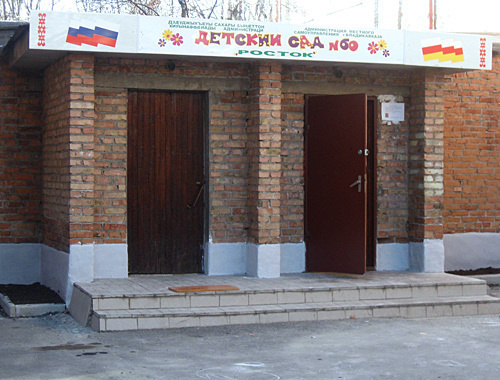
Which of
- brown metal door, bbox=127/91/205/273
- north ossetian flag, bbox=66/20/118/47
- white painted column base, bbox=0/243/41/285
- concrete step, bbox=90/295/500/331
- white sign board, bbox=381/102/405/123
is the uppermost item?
north ossetian flag, bbox=66/20/118/47

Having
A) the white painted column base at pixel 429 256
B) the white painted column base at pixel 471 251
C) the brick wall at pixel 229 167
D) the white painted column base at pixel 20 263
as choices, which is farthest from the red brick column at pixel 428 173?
the white painted column base at pixel 20 263

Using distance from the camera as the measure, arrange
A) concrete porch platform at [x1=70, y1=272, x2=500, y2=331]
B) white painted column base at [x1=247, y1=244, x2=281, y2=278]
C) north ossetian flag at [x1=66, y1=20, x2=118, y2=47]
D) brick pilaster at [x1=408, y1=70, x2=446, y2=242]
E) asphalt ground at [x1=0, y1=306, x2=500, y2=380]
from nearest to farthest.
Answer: asphalt ground at [x1=0, y1=306, x2=500, y2=380] < concrete porch platform at [x1=70, y1=272, x2=500, y2=331] < north ossetian flag at [x1=66, y1=20, x2=118, y2=47] < white painted column base at [x1=247, y1=244, x2=281, y2=278] < brick pilaster at [x1=408, y1=70, x2=446, y2=242]

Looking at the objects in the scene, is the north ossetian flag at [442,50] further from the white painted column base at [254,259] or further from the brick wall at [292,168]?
the white painted column base at [254,259]

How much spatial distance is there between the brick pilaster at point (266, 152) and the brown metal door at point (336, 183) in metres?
0.71

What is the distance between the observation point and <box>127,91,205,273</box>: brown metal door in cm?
1041

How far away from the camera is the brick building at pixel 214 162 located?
991 cm

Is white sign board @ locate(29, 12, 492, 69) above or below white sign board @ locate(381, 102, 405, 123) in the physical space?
above

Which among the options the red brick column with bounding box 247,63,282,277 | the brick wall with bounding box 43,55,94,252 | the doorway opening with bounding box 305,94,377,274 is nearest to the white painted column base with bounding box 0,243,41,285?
the brick wall with bounding box 43,55,94,252

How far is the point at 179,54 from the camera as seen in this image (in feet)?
31.3

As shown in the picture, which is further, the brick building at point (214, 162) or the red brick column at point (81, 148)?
the brick building at point (214, 162)

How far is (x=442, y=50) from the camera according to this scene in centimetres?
1057

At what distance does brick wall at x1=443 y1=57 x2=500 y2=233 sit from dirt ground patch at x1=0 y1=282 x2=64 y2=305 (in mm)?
5945

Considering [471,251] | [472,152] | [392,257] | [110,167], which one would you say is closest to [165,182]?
[110,167]

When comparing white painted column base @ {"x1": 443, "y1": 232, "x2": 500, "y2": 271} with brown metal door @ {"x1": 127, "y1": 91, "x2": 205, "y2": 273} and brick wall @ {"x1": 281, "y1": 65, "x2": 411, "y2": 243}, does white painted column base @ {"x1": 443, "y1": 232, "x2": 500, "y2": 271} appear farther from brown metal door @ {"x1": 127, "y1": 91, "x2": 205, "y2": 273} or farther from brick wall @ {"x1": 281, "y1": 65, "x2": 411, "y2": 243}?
brown metal door @ {"x1": 127, "y1": 91, "x2": 205, "y2": 273}
